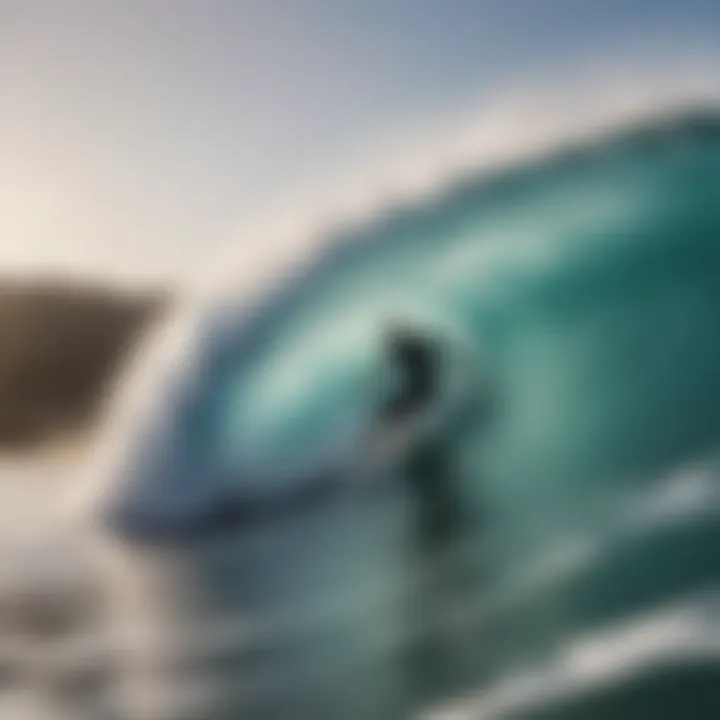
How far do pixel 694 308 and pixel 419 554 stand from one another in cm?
31

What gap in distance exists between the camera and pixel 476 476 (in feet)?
3.10

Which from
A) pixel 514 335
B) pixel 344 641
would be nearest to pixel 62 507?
pixel 344 641

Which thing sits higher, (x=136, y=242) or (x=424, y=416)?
(x=136, y=242)

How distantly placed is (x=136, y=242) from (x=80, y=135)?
0.12 meters

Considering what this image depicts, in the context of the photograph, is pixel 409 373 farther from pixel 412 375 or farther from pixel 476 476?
pixel 476 476

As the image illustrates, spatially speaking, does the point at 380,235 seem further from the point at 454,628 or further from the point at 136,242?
the point at 454,628

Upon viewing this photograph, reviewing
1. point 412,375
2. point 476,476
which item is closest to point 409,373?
point 412,375

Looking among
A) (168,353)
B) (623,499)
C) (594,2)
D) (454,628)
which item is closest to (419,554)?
(454,628)

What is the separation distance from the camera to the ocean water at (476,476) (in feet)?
3.04

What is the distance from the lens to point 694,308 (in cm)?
95

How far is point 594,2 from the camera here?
0.98 metres

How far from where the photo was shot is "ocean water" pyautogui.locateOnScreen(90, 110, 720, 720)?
0.93 meters

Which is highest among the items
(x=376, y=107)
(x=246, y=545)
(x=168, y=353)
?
(x=376, y=107)

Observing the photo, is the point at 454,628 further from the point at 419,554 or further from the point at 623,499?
the point at 623,499
